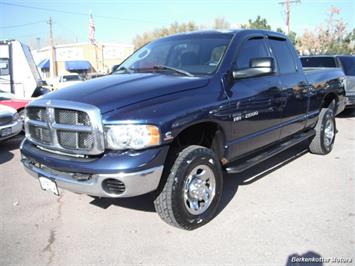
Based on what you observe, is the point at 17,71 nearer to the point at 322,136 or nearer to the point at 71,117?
the point at 322,136

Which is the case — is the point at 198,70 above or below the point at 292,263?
above

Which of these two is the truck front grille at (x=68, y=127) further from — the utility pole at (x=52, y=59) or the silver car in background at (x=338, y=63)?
the utility pole at (x=52, y=59)

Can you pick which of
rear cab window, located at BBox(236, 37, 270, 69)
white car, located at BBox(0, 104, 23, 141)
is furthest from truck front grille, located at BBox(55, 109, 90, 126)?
white car, located at BBox(0, 104, 23, 141)

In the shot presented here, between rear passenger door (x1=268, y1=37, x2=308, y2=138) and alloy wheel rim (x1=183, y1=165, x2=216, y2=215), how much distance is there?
1.71m

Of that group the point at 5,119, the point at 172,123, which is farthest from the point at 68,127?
the point at 5,119

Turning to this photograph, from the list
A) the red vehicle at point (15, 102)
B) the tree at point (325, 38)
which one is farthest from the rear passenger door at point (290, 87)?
the tree at point (325, 38)

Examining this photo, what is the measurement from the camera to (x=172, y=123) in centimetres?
338

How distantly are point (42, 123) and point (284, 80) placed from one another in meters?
3.18

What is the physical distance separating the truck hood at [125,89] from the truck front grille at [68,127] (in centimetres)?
11

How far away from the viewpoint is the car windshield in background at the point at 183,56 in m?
4.26

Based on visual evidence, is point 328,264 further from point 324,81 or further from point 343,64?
point 343,64

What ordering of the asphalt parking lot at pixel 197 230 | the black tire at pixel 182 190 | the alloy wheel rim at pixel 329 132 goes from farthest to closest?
1. the alloy wheel rim at pixel 329 132
2. the black tire at pixel 182 190
3. the asphalt parking lot at pixel 197 230

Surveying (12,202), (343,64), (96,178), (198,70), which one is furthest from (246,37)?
(343,64)

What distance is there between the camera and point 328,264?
3186 millimetres
